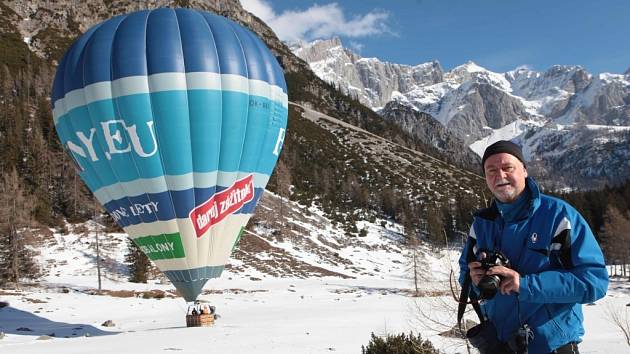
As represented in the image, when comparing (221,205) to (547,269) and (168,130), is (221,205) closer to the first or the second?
(168,130)

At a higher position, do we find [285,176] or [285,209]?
[285,176]

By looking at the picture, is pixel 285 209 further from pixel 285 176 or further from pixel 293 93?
pixel 293 93

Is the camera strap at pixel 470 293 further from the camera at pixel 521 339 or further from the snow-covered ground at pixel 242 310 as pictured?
the snow-covered ground at pixel 242 310

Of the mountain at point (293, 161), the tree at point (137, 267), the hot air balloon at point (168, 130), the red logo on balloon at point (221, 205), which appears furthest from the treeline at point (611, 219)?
the hot air balloon at point (168, 130)

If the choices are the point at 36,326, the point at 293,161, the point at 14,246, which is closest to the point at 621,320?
the point at 36,326

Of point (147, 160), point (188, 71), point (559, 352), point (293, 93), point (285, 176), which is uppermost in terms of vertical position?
point (293, 93)

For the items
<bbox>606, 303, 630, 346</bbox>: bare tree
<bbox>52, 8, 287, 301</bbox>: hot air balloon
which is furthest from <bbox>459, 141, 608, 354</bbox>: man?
<bbox>52, 8, 287, 301</bbox>: hot air balloon

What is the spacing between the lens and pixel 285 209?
71.4 m

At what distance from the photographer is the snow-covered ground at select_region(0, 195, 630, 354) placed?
13188 mm

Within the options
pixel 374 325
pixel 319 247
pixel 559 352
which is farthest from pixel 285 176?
pixel 559 352

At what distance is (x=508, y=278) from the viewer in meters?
2.73

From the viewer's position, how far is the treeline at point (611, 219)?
51.4m

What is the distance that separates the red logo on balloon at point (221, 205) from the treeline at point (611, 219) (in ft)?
161

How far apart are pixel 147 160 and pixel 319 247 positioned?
47.2m
